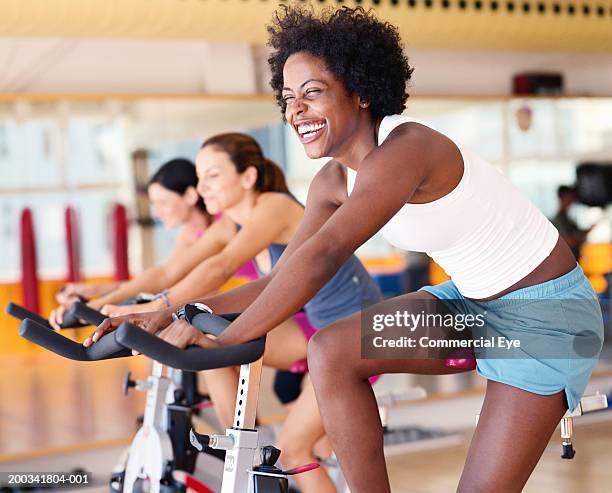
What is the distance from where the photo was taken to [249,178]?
11.1 feet

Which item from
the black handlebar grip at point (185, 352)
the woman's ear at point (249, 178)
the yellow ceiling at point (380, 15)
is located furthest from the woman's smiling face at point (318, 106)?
the yellow ceiling at point (380, 15)

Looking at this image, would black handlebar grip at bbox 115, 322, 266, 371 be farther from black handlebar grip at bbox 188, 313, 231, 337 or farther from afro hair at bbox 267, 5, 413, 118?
afro hair at bbox 267, 5, 413, 118

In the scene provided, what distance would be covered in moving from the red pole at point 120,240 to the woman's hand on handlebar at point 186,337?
3509 mm

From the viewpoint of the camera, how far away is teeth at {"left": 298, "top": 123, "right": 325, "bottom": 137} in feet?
6.50

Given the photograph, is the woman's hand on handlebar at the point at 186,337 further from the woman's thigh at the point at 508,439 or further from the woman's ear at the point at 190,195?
the woman's ear at the point at 190,195

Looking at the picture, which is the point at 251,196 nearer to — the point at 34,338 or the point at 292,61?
the point at 292,61

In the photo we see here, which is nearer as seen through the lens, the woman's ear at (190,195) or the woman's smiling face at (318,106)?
the woman's smiling face at (318,106)

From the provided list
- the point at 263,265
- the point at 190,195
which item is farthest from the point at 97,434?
the point at 263,265

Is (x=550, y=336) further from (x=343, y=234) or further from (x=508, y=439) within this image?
(x=343, y=234)

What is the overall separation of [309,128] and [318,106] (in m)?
0.05

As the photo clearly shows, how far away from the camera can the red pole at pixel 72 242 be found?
5000 millimetres

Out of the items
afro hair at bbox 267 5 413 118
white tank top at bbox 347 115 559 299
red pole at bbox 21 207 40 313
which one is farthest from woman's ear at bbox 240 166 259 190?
red pole at bbox 21 207 40 313

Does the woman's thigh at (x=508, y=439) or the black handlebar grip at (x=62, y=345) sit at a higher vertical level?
the black handlebar grip at (x=62, y=345)

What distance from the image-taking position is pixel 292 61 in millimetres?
2006
